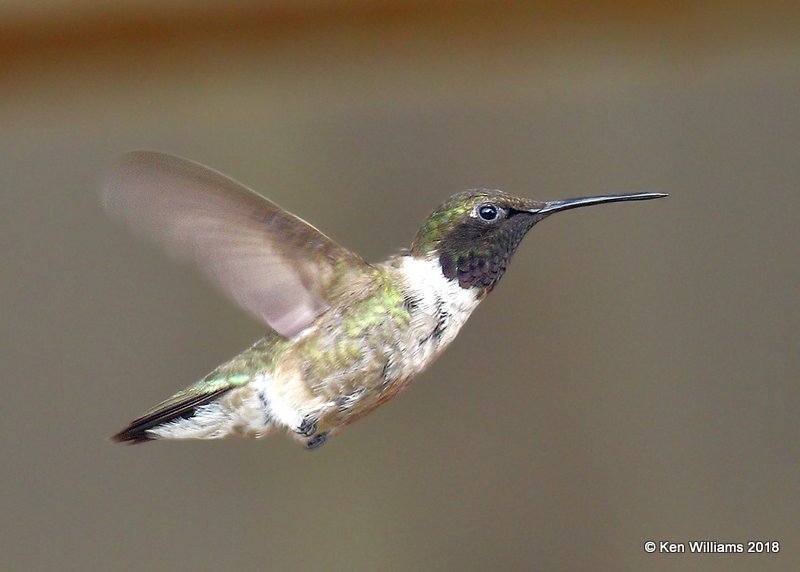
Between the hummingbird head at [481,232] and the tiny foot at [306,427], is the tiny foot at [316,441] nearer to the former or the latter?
the tiny foot at [306,427]

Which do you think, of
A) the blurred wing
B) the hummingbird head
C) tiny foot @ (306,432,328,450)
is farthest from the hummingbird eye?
tiny foot @ (306,432,328,450)

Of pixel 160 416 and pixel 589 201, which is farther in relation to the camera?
pixel 160 416

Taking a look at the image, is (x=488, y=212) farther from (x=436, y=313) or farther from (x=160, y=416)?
(x=160, y=416)

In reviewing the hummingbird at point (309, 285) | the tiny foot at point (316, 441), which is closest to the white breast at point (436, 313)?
the hummingbird at point (309, 285)

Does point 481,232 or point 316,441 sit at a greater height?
point 481,232

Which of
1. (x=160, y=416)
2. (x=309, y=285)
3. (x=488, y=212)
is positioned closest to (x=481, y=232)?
(x=488, y=212)

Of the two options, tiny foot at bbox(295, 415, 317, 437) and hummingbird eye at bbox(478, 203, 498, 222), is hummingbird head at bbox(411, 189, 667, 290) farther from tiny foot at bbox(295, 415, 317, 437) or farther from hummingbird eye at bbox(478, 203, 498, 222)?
tiny foot at bbox(295, 415, 317, 437)

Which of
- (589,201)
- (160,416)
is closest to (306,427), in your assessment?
(160,416)
